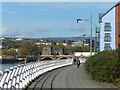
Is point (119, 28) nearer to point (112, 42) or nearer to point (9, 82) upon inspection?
point (112, 42)

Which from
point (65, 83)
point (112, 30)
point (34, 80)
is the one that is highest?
point (112, 30)

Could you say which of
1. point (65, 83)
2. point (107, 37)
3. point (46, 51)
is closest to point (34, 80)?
point (65, 83)

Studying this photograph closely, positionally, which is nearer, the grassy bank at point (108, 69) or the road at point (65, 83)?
the road at point (65, 83)

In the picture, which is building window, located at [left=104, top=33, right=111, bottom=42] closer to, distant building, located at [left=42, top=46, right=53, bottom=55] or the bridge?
the bridge

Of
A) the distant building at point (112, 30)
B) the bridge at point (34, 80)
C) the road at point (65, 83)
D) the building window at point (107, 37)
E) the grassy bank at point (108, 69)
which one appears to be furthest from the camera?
the building window at point (107, 37)

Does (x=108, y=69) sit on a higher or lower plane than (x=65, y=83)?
higher

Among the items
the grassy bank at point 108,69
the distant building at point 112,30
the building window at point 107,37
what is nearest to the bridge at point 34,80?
the grassy bank at point 108,69

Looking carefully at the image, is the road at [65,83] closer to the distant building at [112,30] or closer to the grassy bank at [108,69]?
the grassy bank at [108,69]

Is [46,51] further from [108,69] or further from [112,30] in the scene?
[108,69]

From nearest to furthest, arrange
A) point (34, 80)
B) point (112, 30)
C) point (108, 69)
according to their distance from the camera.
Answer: point (108, 69)
point (34, 80)
point (112, 30)

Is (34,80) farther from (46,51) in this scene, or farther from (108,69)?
(46,51)

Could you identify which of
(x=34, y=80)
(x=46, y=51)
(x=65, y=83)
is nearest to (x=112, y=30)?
(x=34, y=80)

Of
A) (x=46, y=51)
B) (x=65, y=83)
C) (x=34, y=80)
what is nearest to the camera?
(x=65, y=83)

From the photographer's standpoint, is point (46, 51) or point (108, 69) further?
point (46, 51)
